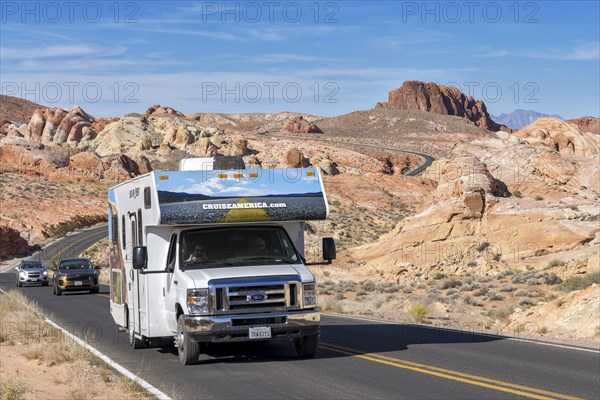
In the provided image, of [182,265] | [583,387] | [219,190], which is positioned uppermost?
[219,190]

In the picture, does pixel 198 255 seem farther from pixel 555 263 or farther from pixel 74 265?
pixel 74 265

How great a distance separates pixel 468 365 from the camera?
13.5 m

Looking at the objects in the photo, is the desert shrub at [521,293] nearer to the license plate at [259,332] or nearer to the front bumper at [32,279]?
the license plate at [259,332]

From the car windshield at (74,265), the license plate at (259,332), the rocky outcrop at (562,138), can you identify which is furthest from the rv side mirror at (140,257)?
the rocky outcrop at (562,138)

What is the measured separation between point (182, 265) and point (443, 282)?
22.0 meters

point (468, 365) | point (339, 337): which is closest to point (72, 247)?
point (339, 337)

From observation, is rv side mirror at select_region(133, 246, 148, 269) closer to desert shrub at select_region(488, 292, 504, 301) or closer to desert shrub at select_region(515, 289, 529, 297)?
desert shrub at select_region(488, 292, 504, 301)

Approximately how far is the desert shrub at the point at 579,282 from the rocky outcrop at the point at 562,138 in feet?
119

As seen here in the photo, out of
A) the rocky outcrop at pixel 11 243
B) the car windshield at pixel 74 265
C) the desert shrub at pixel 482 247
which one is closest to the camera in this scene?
the car windshield at pixel 74 265

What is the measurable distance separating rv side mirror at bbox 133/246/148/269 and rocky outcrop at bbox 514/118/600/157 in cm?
5334

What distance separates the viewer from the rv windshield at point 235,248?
46.3ft

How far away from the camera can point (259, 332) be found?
13156 millimetres

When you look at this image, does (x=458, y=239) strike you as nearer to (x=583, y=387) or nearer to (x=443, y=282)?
(x=443, y=282)

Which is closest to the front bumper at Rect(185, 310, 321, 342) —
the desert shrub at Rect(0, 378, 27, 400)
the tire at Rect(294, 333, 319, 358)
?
the tire at Rect(294, 333, 319, 358)
